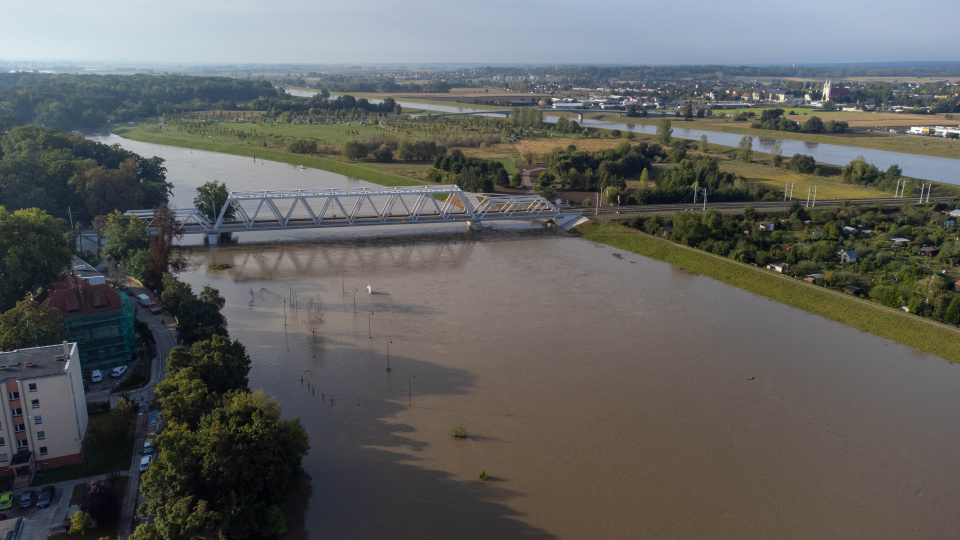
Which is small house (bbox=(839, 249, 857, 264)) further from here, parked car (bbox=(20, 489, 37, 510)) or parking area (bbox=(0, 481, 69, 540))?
parked car (bbox=(20, 489, 37, 510))

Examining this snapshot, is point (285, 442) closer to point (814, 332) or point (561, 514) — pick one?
point (561, 514)

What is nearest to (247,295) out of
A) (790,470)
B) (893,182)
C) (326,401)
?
(326,401)

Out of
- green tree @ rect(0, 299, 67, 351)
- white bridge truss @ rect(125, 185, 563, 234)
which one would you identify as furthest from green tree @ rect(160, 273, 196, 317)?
white bridge truss @ rect(125, 185, 563, 234)

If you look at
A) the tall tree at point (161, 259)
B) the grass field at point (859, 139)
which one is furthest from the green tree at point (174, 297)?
the grass field at point (859, 139)

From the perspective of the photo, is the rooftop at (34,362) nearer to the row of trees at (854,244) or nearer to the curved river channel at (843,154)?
the row of trees at (854,244)

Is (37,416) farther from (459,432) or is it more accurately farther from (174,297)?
(459,432)

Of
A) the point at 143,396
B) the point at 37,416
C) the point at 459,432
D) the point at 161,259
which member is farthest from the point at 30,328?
the point at 459,432
